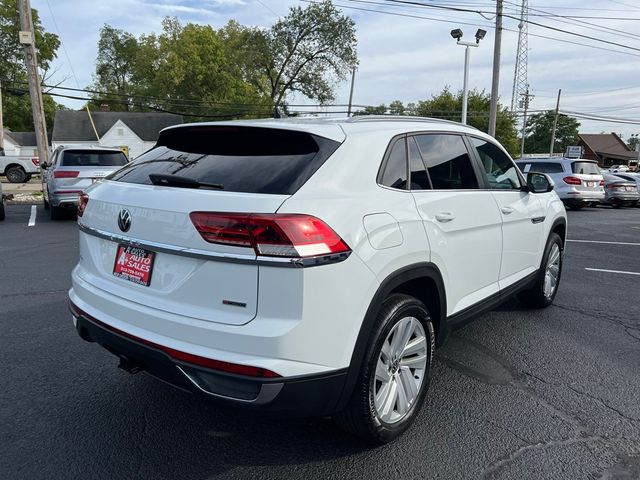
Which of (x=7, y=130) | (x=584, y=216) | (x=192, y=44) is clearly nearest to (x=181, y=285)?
(x=584, y=216)

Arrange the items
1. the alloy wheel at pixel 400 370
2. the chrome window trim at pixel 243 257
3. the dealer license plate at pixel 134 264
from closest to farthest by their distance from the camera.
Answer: the chrome window trim at pixel 243 257 < the dealer license plate at pixel 134 264 < the alloy wheel at pixel 400 370

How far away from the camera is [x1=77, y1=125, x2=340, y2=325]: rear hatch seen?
6.97ft

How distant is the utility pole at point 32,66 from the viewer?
621 inches

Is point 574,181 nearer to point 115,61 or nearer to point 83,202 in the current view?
point 83,202

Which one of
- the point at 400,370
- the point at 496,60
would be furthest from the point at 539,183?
the point at 496,60

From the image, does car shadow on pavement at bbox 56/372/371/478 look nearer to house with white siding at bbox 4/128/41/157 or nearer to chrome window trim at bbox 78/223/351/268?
chrome window trim at bbox 78/223/351/268

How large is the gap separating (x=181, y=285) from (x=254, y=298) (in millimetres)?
411

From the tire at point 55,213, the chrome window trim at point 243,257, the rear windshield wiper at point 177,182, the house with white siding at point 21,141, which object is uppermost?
the house with white siding at point 21,141

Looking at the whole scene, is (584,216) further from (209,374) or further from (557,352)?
(209,374)

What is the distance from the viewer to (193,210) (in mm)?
2209

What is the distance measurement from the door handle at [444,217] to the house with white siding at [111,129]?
46.8m

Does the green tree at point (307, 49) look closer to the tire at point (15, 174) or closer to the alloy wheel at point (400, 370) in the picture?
the tire at point (15, 174)

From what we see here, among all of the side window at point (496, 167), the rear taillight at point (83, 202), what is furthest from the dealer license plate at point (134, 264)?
the side window at point (496, 167)

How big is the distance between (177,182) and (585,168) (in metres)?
17.1
